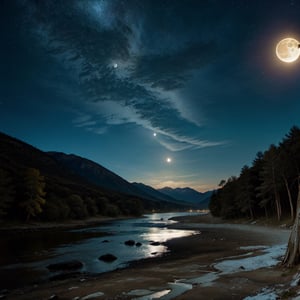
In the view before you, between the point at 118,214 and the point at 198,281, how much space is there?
148507 mm

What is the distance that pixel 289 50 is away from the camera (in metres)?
8.99

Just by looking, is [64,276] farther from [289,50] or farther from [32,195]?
[32,195]

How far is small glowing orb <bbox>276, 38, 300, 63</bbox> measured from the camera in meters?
8.91

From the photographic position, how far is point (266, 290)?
11.9 meters

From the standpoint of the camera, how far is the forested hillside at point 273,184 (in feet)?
172

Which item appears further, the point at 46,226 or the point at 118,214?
the point at 118,214

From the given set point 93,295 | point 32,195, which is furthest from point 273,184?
point 32,195

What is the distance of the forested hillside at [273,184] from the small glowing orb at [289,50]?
4022 centimetres

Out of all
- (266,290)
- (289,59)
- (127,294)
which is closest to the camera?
(289,59)

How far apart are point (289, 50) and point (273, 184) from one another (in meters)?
52.8

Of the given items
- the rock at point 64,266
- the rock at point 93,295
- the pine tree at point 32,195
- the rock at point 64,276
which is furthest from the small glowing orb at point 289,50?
the pine tree at point 32,195

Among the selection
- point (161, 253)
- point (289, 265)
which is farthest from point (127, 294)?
point (161, 253)

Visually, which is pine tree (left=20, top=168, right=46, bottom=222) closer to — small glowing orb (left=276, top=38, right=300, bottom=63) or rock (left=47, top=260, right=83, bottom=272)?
rock (left=47, top=260, right=83, bottom=272)

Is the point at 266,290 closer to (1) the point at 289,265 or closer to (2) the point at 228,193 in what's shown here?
(1) the point at 289,265
